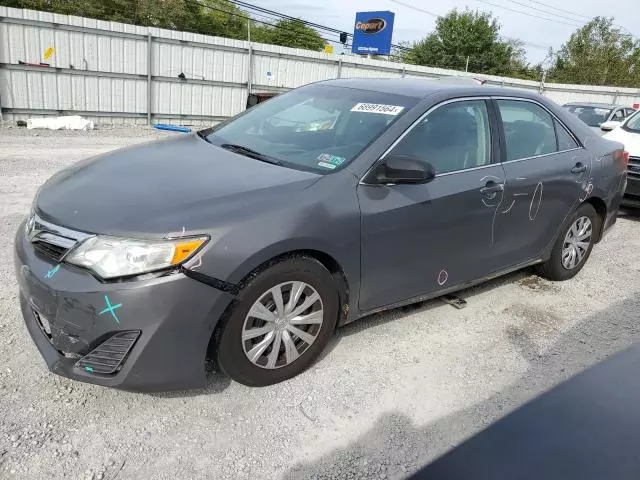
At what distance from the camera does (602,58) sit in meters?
41.4

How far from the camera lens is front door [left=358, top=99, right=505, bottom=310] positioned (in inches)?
120

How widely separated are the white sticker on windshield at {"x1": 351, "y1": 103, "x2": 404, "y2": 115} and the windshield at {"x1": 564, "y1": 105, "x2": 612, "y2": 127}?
1036cm

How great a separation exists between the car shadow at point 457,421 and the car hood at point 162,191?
1231mm

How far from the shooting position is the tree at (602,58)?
41.3 meters

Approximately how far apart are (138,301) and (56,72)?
12472mm

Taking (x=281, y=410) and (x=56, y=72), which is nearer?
(x=281, y=410)

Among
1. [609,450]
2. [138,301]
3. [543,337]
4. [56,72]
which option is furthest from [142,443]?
[56,72]

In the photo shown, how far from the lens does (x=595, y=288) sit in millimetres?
4754

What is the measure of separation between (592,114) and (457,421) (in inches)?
460

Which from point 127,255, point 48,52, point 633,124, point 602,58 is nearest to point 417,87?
point 127,255

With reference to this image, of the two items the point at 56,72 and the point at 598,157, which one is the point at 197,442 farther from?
the point at 56,72

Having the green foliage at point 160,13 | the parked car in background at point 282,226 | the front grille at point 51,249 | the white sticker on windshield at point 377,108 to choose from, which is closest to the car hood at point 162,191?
the parked car in background at point 282,226

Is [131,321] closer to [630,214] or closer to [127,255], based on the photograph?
[127,255]

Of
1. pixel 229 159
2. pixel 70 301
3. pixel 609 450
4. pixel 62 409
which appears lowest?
pixel 62 409
